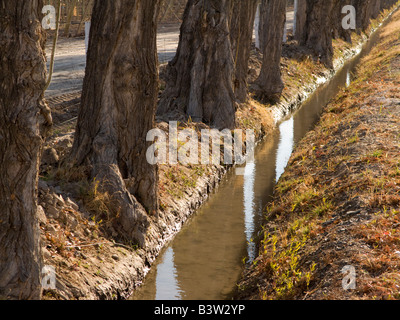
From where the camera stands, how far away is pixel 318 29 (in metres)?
23.9

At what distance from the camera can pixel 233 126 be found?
13180mm

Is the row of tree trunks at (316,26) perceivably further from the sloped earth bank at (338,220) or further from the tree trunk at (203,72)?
the sloped earth bank at (338,220)

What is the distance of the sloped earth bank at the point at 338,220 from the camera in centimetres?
612

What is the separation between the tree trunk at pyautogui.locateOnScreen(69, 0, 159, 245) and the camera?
8070 millimetres

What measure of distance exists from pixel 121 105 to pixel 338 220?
10.2ft

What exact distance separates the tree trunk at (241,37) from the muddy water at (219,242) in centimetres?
176

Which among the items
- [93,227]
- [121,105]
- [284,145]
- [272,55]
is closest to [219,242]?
[93,227]

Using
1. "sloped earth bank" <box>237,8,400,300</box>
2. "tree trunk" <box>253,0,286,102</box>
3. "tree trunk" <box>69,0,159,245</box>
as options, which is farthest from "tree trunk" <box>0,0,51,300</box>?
"tree trunk" <box>253,0,286,102</box>

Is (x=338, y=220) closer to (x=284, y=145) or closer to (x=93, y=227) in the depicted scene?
(x=93, y=227)

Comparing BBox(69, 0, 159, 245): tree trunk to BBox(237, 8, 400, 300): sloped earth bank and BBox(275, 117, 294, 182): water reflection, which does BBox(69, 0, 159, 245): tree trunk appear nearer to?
BBox(237, 8, 400, 300): sloped earth bank

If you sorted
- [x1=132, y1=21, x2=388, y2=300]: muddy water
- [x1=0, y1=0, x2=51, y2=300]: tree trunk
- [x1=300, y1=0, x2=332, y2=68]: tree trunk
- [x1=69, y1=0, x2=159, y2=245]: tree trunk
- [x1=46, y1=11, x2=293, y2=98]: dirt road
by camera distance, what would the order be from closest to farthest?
[x1=0, y1=0, x2=51, y2=300]: tree trunk
[x1=132, y1=21, x2=388, y2=300]: muddy water
[x1=69, y1=0, x2=159, y2=245]: tree trunk
[x1=46, y1=11, x2=293, y2=98]: dirt road
[x1=300, y1=0, x2=332, y2=68]: tree trunk

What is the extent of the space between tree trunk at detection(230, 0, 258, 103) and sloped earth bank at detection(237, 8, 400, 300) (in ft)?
10.3
